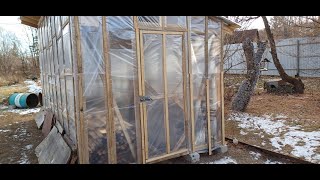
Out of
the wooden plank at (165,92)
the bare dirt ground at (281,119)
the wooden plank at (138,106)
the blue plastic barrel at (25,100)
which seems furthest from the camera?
the blue plastic barrel at (25,100)

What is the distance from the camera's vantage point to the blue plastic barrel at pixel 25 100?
1153 centimetres

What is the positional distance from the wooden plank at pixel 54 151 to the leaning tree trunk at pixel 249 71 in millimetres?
5910

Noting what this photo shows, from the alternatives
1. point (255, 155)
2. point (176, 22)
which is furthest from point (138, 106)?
point (255, 155)

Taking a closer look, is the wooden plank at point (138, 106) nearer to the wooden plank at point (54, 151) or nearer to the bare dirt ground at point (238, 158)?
the bare dirt ground at point (238, 158)

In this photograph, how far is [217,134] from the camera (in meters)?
5.33

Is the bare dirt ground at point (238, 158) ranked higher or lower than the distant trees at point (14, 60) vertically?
lower

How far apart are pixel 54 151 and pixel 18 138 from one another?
283cm

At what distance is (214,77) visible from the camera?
203 inches

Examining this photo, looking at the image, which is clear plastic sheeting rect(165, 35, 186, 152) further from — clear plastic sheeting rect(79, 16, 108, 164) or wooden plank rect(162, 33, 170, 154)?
clear plastic sheeting rect(79, 16, 108, 164)

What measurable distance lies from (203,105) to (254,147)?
5.32 ft

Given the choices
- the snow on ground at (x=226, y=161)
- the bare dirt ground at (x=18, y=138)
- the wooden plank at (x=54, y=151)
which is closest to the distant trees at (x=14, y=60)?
the bare dirt ground at (x=18, y=138)

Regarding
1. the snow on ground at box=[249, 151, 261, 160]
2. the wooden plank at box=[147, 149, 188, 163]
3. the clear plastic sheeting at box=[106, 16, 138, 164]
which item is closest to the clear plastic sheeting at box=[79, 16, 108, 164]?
the clear plastic sheeting at box=[106, 16, 138, 164]
